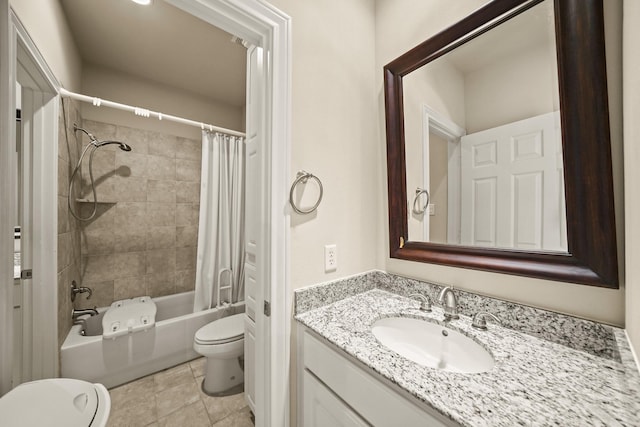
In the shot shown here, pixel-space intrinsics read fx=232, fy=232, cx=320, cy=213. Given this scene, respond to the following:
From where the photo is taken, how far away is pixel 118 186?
218 cm

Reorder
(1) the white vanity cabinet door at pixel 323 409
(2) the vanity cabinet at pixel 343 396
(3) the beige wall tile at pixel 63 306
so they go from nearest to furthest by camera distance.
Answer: (2) the vanity cabinet at pixel 343 396
(1) the white vanity cabinet door at pixel 323 409
(3) the beige wall tile at pixel 63 306

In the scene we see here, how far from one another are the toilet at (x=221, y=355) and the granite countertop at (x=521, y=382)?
3.54ft

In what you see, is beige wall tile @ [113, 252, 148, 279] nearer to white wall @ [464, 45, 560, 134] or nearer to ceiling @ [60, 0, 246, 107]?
ceiling @ [60, 0, 246, 107]

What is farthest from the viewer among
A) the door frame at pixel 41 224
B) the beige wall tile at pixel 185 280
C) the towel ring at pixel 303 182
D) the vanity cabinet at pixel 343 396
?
the beige wall tile at pixel 185 280

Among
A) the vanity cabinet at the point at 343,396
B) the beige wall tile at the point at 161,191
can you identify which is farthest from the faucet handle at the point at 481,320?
the beige wall tile at the point at 161,191

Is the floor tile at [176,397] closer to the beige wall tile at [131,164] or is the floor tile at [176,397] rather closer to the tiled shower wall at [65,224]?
the tiled shower wall at [65,224]

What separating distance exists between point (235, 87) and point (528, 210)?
2.70m

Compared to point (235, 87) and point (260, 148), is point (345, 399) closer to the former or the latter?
point (260, 148)

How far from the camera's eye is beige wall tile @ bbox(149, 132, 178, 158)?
2359 mm

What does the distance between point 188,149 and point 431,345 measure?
281 cm

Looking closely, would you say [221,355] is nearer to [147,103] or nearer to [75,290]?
[75,290]

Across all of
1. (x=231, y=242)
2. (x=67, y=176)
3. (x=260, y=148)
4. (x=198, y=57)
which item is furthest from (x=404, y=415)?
(x=198, y=57)

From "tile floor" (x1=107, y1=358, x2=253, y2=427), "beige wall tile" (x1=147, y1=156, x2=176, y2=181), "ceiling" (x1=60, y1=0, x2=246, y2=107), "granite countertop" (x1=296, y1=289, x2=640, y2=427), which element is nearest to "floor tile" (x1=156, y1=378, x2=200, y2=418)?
"tile floor" (x1=107, y1=358, x2=253, y2=427)

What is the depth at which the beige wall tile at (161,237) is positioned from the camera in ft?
7.71
